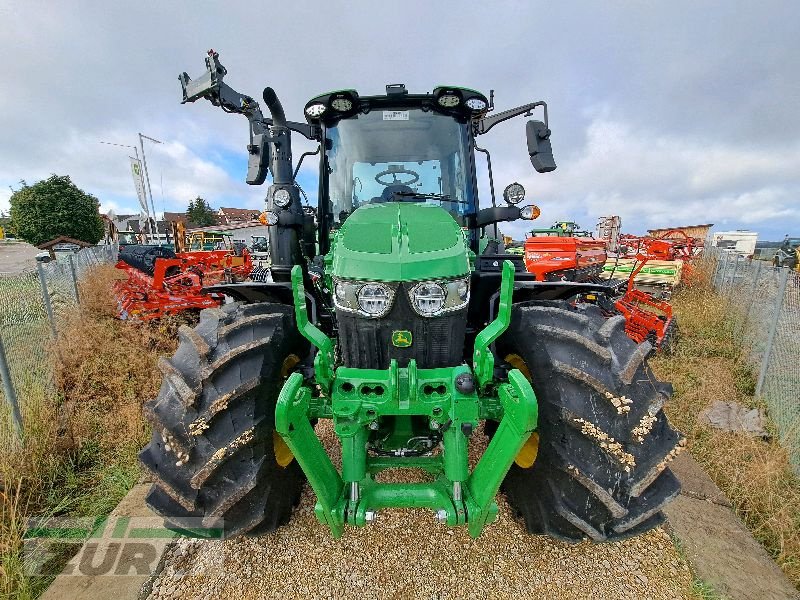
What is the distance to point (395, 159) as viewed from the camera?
324 cm

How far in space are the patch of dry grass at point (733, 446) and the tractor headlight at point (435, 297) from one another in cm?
268

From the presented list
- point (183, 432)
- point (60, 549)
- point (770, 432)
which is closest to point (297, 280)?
point (183, 432)

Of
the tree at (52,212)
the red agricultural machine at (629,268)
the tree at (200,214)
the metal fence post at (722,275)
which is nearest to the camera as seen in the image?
the red agricultural machine at (629,268)

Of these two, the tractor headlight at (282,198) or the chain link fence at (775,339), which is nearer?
the tractor headlight at (282,198)

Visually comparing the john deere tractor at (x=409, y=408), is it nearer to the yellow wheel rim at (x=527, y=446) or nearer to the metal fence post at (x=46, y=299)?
the yellow wheel rim at (x=527, y=446)

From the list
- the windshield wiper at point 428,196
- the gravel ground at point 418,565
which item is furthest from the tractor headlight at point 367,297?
the gravel ground at point 418,565

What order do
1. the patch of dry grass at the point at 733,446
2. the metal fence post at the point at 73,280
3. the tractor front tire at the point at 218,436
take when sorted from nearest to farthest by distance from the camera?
the tractor front tire at the point at 218,436 < the patch of dry grass at the point at 733,446 < the metal fence post at the point at 73,280

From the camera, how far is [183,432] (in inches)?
84.2

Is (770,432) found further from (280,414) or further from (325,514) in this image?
(280,414)

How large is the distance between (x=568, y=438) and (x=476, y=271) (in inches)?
48.7

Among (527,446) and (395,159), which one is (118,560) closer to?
(527,446)

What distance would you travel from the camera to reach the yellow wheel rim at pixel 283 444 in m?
2.44
